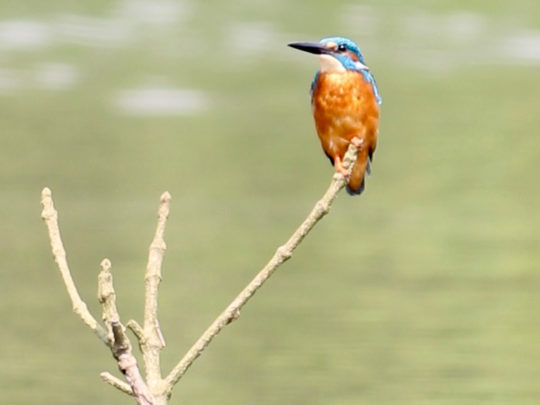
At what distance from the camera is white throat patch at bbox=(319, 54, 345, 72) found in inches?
69.6

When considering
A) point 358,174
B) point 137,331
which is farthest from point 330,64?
point 137,331

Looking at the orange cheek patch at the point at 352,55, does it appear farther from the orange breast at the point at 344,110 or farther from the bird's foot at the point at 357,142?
the bird's foot at the point at 357,142

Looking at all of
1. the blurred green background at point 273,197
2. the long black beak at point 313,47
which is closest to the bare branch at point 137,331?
the long black beak at point 313,47

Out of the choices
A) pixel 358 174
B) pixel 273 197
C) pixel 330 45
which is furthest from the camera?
pixel 273 197

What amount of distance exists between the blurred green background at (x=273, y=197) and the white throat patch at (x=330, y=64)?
5904mm

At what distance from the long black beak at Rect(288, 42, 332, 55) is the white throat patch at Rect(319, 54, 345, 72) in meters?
0.01

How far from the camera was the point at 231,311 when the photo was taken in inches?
47.5

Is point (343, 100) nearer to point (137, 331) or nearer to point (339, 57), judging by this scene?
point (339, 57)

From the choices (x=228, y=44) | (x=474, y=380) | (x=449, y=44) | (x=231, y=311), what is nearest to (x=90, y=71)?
(x=228, y=44)

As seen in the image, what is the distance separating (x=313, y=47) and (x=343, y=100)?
0.20m

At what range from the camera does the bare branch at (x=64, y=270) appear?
1.16 m

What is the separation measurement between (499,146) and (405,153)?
3.62ft

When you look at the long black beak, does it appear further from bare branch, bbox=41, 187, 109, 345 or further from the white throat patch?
bare branch, bbox=41, 187, 109, 345

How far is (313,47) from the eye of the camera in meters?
1.59
